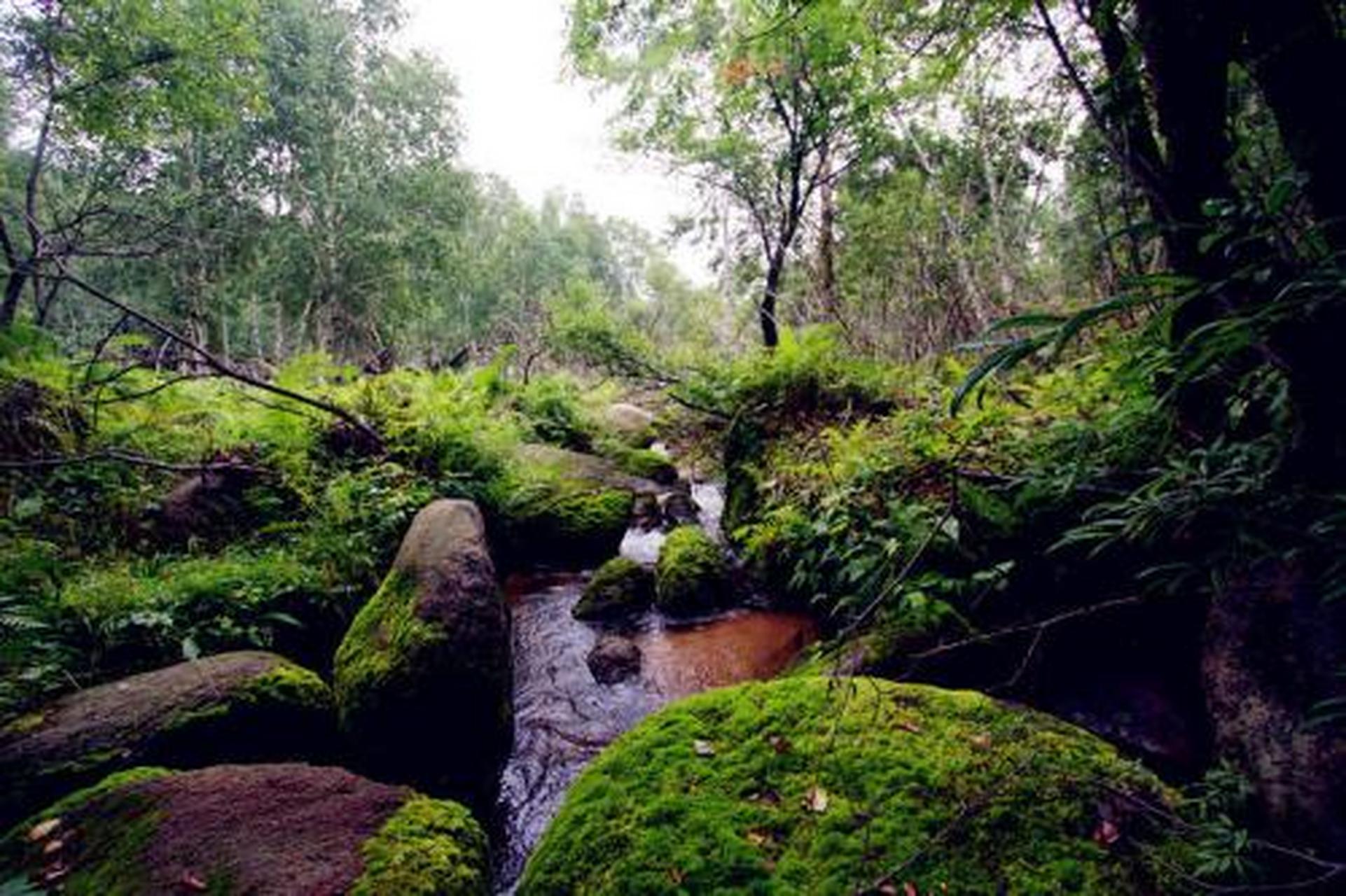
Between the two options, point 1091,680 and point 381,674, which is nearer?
point 1091,680

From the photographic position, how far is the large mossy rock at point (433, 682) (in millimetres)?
3049

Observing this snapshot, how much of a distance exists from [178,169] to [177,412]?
62.5 feet

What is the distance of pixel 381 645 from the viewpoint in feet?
10.7

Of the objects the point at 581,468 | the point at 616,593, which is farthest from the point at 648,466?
the point at 616,593

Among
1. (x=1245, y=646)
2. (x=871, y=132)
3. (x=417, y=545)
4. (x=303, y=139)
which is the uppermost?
(x=303, y=139)

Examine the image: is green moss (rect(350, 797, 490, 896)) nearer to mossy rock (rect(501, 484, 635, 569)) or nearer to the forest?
the forest

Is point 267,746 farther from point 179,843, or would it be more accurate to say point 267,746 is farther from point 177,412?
point 177,412

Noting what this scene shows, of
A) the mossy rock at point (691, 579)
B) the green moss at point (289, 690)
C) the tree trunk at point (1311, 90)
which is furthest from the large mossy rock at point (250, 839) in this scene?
the mossy rock at point (691, 579)

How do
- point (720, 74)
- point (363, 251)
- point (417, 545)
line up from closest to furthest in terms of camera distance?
1. point (417, 545)
2. point (720, 74)
3. point (363, 251)

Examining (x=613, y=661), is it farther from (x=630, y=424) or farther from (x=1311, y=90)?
(x=630, y=424)

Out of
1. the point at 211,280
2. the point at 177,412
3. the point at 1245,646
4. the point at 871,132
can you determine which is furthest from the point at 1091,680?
the point at 211,280

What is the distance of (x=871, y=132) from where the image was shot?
8.66 meters

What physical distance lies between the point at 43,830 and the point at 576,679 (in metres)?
2.63

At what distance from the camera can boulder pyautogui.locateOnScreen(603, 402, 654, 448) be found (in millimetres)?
11633
